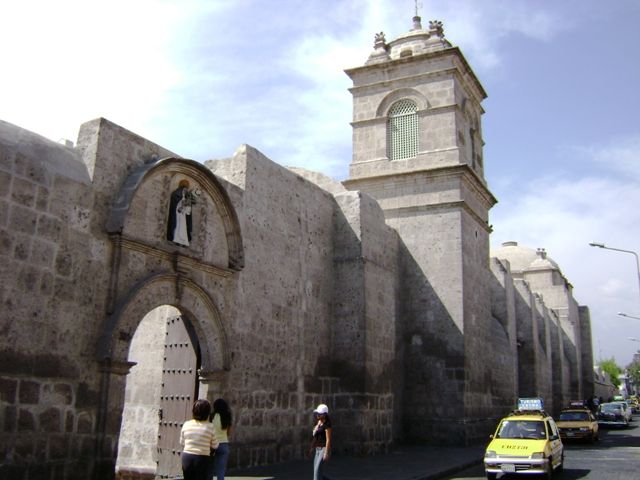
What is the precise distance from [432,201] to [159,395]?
931cm

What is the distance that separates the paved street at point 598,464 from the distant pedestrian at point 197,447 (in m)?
6.08

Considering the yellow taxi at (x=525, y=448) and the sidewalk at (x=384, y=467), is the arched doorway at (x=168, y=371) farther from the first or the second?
the yellow taxi at (x=525, y=448)

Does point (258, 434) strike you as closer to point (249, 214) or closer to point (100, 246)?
point (249, 214)

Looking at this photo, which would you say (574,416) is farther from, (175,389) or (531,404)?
(175,389)

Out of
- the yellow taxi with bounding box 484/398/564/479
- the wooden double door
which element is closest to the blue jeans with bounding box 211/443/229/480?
the wooden double door

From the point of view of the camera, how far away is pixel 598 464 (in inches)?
504

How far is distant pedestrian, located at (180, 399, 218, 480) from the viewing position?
6043 mm

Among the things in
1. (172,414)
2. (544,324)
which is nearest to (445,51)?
(172,414)

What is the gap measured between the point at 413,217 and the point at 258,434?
806 centimetres

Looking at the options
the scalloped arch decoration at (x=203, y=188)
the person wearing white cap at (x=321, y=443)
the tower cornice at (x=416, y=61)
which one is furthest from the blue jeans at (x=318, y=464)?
the tower cornice at (x=416, y=61)

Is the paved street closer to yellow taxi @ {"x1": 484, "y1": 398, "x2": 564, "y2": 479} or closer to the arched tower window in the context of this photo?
yellow taxi @ {"x1": 484, "y1": 398, "x2": 564, "y2": 479}

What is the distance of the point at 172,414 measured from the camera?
32.7 feet

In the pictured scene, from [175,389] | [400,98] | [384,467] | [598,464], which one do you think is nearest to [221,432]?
[175,389]

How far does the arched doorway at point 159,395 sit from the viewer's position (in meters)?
9.86
